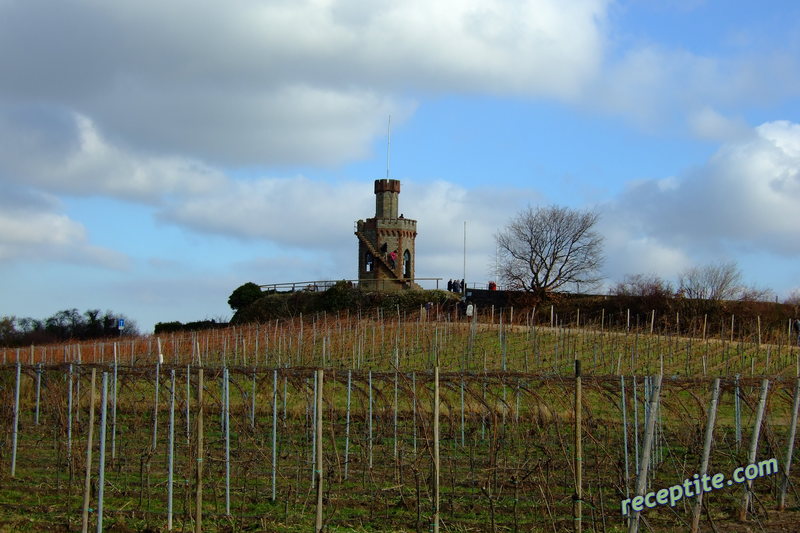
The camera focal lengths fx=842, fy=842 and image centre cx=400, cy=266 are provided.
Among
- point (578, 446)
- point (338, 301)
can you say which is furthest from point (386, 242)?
point (578, 446)

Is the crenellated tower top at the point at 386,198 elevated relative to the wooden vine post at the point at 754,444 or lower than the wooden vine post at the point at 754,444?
elevated

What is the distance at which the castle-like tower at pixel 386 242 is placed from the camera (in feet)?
176

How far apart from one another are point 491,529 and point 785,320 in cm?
3040

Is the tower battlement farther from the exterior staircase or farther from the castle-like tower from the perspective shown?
the exterior staircase

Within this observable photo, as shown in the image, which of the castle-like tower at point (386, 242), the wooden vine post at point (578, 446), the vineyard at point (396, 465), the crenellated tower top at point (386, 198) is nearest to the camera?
the wooden vine post at point (578, 446)

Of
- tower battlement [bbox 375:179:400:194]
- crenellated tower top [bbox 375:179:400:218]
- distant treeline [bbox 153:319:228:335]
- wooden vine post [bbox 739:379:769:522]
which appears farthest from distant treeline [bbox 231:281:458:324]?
wooden vine post [bbox 739:379:769:522]

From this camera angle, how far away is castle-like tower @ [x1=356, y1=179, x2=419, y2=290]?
5362 centimetres

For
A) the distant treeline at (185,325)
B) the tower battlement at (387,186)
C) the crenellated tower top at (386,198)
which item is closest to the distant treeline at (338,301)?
the distant treeline at (185,325)

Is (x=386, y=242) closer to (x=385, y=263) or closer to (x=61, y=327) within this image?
(x=385, y=263)

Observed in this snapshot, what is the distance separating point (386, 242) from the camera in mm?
54688

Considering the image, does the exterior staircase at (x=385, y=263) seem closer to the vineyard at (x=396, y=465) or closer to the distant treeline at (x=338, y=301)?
the distant treeline at (x=338, y=301)

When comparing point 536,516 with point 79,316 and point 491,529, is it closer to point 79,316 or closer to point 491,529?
point 491,529

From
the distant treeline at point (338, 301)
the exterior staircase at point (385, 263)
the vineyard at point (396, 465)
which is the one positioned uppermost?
the exterior staircase at point (385, 263)

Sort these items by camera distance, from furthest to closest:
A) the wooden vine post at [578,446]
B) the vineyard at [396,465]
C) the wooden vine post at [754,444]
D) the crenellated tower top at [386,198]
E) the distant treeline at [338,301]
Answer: the crenellated tower top at [386,198], the distant treeline at [338,301], the vineyard at [396,465], the wooden vine post at [754,444], the wooden vine post at [578,446]
